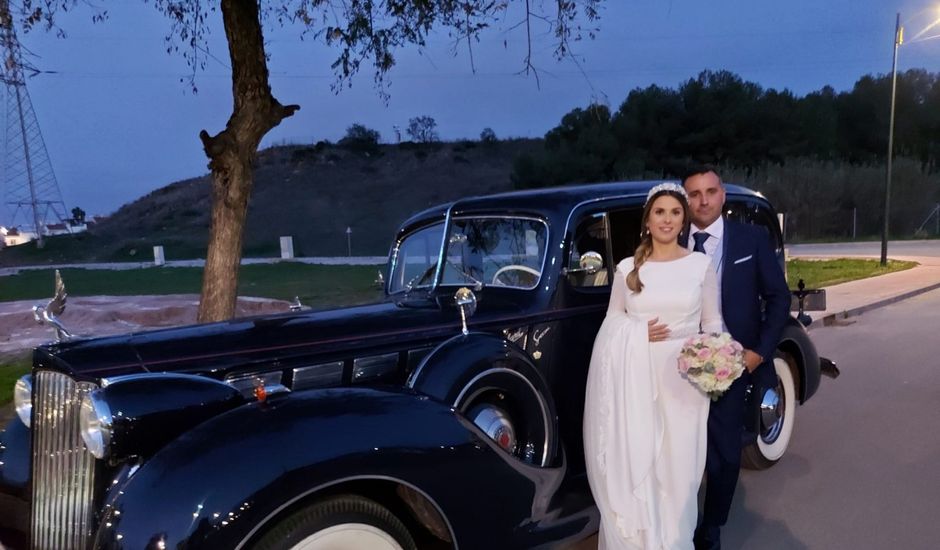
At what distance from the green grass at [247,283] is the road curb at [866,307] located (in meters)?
8.02

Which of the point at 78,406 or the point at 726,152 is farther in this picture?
the point at 726,152

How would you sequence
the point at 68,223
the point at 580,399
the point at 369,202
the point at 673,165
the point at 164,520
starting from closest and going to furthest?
the point at 164,520 → the point at 580,399 → the point at 673,165 → the point at 369,202 → the point at 68,223

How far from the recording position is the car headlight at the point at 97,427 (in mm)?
2391

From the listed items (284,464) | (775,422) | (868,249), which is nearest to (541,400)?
(284,464)

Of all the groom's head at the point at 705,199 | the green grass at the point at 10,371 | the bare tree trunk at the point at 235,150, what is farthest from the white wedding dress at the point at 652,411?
the green grass at the point at 10,371

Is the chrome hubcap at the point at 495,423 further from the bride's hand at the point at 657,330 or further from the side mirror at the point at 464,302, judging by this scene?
the bride's hand at the point at 657,330

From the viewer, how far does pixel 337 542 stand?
246 centimetres

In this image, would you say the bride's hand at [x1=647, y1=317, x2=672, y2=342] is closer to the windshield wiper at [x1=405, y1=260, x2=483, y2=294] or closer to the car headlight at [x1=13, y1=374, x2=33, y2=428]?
the windshield wiper at [x1=405, y1=260, x2=483, y2=294]

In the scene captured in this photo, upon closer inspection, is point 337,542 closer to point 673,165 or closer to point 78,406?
point 78,406

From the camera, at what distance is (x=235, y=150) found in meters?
6.74

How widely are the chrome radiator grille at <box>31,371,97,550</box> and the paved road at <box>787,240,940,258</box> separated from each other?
79.9 ft

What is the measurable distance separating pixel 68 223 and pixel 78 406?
8307 centimetres

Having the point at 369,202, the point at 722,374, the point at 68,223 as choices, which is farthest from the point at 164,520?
the point at 68,223

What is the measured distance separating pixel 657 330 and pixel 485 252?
4.33ft
